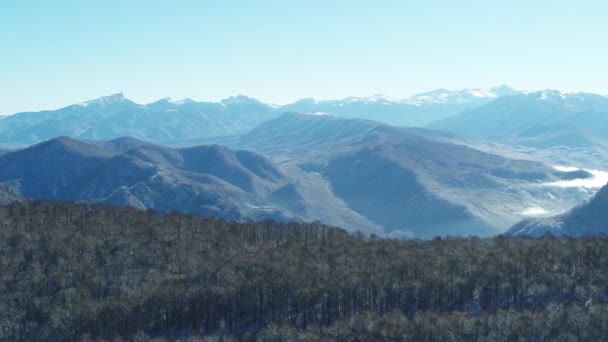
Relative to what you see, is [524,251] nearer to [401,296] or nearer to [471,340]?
[401,296]

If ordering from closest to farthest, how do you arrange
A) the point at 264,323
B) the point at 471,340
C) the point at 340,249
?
the point at 471,340 → the point at 264,323 → the point at 340,249

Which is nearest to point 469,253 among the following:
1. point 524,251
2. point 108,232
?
point 524,251

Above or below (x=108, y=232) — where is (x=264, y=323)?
below

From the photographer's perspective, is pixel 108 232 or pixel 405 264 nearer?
pixel 405 264

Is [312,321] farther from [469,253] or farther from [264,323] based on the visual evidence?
[469,253]

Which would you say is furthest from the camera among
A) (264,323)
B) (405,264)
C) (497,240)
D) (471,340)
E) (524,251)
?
(497,240)

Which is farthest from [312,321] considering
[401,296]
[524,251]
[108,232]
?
[108,232]
